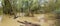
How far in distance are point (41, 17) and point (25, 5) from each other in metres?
0.20

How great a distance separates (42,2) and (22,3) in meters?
0.20

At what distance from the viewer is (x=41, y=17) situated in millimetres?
1546

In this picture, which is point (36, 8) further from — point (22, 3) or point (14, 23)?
point (14, 23)

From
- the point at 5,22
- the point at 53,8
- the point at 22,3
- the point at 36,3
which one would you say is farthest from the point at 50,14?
the point at 5,22

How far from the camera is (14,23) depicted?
1.53 metres

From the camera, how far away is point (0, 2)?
1521 millimetres

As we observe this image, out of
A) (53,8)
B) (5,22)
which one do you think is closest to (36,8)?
(53,8)

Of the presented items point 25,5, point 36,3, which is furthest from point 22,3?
point 36,3

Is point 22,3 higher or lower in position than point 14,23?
higher

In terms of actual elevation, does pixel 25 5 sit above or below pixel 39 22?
above

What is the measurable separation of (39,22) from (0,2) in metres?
0.42

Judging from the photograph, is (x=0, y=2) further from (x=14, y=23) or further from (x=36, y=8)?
(x=36, y=8)

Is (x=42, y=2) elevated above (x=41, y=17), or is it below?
above

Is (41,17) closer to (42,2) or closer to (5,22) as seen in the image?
(42,2)
